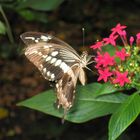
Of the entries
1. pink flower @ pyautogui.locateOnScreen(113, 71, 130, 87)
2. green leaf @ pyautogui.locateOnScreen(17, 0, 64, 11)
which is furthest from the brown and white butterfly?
green leaf @ pyautogui.locateOnScreen(17, 0, 64, 11)

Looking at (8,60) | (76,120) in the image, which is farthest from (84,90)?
(8,60)

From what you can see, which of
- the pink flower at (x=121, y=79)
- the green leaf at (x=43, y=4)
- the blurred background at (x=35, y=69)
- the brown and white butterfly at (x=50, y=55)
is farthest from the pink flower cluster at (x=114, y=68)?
the blurred background at (x=35, y=69)

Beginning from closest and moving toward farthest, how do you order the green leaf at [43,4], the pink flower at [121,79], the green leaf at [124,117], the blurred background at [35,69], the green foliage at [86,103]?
the green leaf at [124,117], the pink flower at [121,79], the green foliage at [86,103], the green leaf at [43,4], the blurred background at [35,69]

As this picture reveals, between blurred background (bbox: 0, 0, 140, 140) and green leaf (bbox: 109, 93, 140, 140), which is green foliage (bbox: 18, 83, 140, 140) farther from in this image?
blurred background (bbox: 0, 0, 140, 140)

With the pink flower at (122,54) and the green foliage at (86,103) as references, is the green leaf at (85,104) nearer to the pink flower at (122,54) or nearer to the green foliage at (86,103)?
the green foliage at (86,103)

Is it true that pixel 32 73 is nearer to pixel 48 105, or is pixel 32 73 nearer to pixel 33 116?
pixel 33 116

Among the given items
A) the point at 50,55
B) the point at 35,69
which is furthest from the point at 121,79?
the point at 35,69
